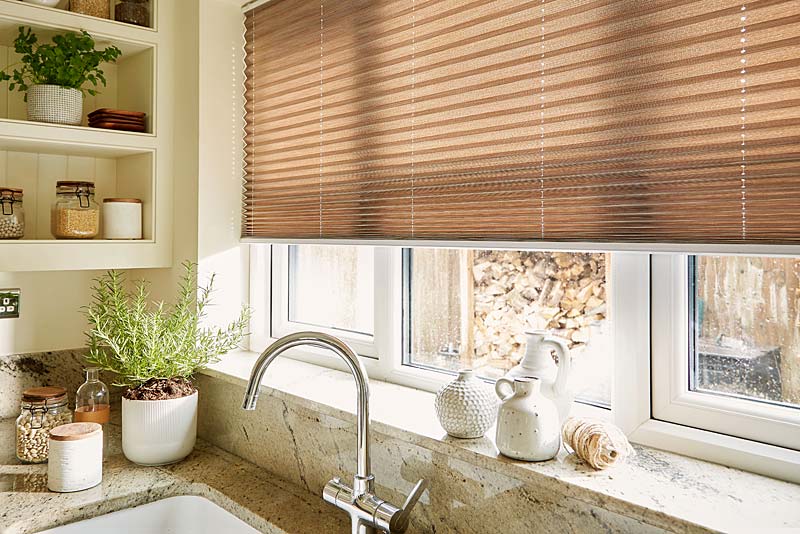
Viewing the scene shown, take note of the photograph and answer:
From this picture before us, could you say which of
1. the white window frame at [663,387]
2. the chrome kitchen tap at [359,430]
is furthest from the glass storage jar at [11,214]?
the white window frame at [663,387]

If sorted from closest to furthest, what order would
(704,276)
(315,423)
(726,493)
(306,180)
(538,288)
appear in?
1. (726,493)
2. (704,276)
3. (538,288)
4. (315,423)
5. (306,180)

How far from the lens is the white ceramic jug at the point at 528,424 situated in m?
1.13

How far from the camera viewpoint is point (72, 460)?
1.54 meters

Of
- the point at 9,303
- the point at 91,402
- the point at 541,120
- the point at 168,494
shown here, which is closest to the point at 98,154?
the point at 9,303

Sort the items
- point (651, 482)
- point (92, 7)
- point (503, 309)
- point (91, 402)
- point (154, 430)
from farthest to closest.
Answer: point (92, 7)
point (91, 402)
point (154, 430)
point (503, 309)
point (651, 482)

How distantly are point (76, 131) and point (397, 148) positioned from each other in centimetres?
102

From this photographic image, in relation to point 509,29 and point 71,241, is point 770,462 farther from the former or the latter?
point 71,241

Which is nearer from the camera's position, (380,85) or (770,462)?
(770,462)

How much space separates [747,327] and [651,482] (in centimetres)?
33

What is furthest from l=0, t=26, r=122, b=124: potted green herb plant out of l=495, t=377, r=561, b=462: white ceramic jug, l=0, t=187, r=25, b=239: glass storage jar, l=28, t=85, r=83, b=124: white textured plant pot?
l=495, t=377, r=561, b=462: white ceramic jug

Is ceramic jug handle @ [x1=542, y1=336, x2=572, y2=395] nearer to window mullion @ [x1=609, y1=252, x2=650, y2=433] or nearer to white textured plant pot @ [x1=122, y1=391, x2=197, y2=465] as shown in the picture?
window mullion @ [x1=609, y1=252, x2=650, y2=433]

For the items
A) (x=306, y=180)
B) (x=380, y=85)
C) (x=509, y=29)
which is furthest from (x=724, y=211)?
(x=306, y=180)

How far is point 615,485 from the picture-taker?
104 cm

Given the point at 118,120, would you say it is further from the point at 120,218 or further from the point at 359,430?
the point at 359,430
